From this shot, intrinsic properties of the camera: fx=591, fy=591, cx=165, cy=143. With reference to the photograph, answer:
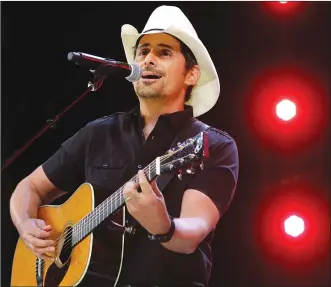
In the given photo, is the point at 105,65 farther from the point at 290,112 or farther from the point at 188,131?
the point at 290,112

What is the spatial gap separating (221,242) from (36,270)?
0.98 m

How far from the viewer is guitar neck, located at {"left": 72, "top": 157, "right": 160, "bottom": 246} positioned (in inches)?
81.7

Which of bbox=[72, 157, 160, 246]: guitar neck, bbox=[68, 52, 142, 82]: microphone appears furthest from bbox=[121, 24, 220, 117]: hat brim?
bbox=[72, 157, 160, 246]: guitar neck

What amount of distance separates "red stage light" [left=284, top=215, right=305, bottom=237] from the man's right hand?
1310 millimetres

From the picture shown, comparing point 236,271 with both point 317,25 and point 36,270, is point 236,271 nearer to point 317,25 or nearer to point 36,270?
point 36,270

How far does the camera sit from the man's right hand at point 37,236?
2604 mm

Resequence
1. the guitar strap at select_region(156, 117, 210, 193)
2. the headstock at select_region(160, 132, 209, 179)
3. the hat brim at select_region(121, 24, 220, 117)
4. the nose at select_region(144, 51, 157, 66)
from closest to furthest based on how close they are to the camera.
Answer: the headstock at select_region(160, 132, 209, 179)
the guitar strap at select_region(156, 117, 210, 193)
the nose at select_region(144, 51, 157, 66)
the hat brim at select_region(121, 24, 220, 117)

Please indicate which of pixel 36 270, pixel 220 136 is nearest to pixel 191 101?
pixel 220 136

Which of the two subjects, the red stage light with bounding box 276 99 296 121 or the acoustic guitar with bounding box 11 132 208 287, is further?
the red stage light with bounding box 276 99 296 121

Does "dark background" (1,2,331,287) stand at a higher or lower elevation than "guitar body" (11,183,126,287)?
higher

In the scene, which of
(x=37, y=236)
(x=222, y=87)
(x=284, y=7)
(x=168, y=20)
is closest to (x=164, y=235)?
(x=37, y=236)

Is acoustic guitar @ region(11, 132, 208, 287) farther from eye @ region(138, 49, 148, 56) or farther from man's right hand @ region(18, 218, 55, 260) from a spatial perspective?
eye @ region(138, 49, 148, 56)

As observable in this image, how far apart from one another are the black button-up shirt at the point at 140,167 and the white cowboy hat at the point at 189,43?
0.43ft

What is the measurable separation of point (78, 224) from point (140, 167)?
358 mm
